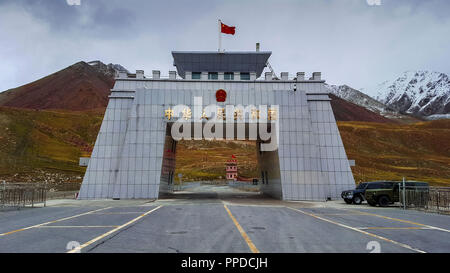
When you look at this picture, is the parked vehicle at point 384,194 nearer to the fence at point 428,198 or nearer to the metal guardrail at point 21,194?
the fence at point 428,198

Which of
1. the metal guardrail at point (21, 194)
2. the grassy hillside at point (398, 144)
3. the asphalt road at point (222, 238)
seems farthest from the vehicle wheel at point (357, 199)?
the grassy hillside at point (398, 144)

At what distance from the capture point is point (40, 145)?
81.8 m

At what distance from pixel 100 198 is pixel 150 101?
10.1 meters

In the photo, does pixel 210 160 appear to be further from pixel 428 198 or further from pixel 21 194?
pixel 428 198

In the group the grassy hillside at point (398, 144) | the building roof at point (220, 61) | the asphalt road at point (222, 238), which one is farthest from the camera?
the grassy hillside at point (398, 144)

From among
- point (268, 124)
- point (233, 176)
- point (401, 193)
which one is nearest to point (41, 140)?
point (233, 176)

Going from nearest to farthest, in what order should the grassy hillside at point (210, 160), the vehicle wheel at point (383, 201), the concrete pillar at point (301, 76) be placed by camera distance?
1. the vehicle wheel at point (383, 201)
2. the concrete pillar at point (301, 76)
3. the grassy hillside at point (210, 160)

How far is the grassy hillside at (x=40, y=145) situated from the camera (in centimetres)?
6116

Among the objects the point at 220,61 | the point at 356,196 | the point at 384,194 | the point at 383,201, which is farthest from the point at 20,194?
the point at 384,194

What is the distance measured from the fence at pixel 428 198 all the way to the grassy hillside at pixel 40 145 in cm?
5898

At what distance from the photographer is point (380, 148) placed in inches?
5032

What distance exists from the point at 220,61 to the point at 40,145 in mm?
68609

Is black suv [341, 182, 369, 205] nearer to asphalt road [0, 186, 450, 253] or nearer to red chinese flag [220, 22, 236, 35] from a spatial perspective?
asphalt road [0, 186, 450, 253]

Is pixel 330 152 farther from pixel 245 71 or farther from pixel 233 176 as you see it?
pixel 233 176
